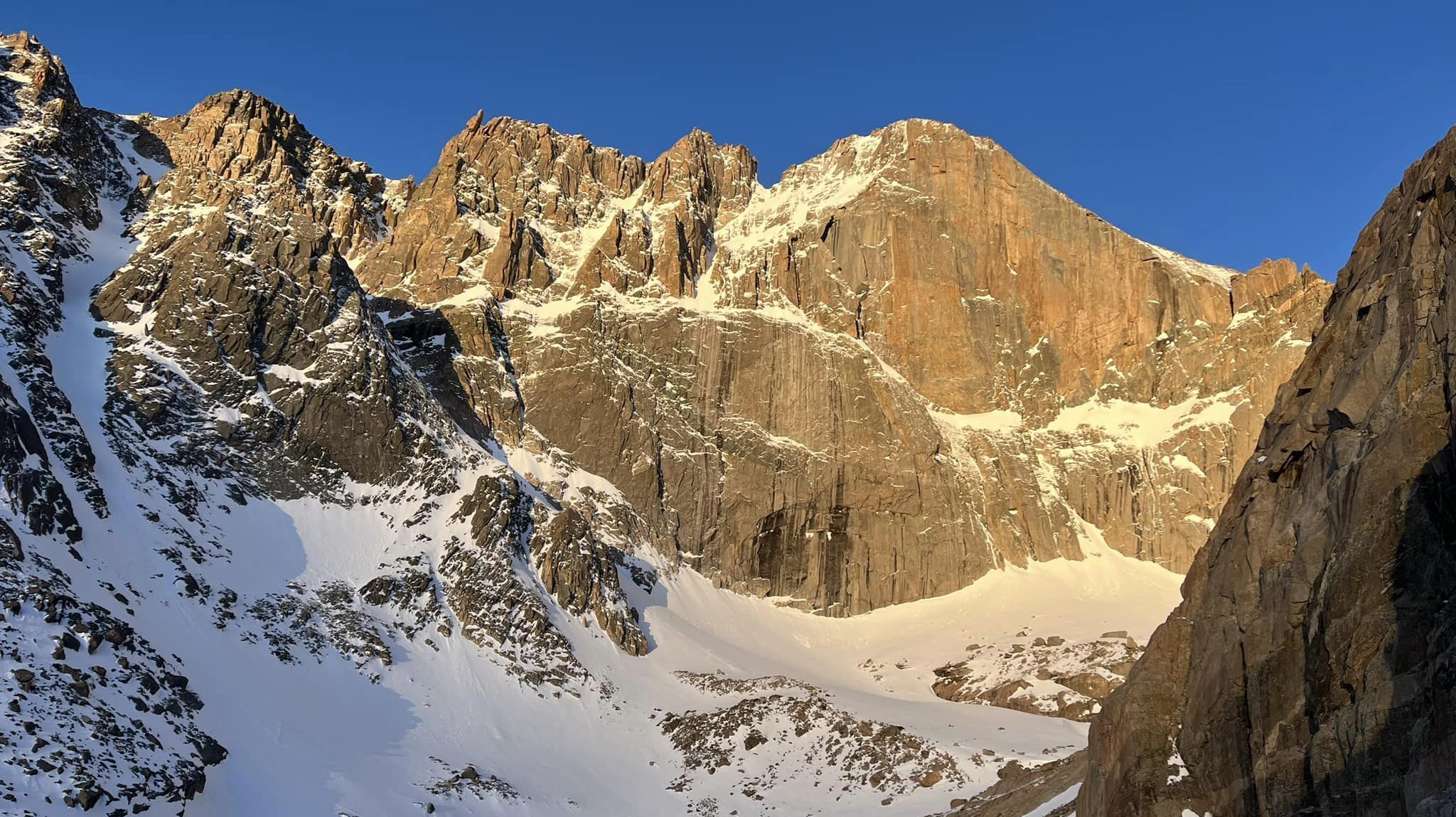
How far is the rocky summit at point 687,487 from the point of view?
974 inches

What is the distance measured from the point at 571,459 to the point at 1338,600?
91.4 metres

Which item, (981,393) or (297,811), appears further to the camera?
(981,393)

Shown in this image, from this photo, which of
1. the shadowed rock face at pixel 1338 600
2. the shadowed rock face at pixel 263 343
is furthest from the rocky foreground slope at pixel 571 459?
the shadowed rock face at pixel 1338 600

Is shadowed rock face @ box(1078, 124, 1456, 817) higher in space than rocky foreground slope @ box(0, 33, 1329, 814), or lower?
lower

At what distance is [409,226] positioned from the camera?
414 ft

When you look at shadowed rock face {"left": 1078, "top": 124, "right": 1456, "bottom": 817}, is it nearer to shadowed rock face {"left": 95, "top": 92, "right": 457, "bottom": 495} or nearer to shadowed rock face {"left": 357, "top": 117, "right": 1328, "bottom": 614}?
shadowed rock face {"left": 95, "top": 92, "right": 457, "bottom": 495}

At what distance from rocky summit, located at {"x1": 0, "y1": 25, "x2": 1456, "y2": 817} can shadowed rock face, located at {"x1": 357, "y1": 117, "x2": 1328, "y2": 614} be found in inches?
19.1

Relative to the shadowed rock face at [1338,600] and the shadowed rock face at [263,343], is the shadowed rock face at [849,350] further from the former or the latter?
the shadowed rock face at [1338,600]

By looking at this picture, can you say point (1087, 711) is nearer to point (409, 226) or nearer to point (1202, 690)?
point (1202, 690)

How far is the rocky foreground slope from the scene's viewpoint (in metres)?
56.9

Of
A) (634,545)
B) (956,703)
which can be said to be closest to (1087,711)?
(956,703)

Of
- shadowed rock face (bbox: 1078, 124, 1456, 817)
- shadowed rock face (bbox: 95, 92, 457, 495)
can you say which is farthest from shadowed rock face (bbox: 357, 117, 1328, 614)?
shadowed rock face (bbox: 1078, 124, 1456, 817)

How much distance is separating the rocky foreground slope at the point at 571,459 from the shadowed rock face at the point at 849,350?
1.47ft

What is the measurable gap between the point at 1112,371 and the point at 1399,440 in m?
110
